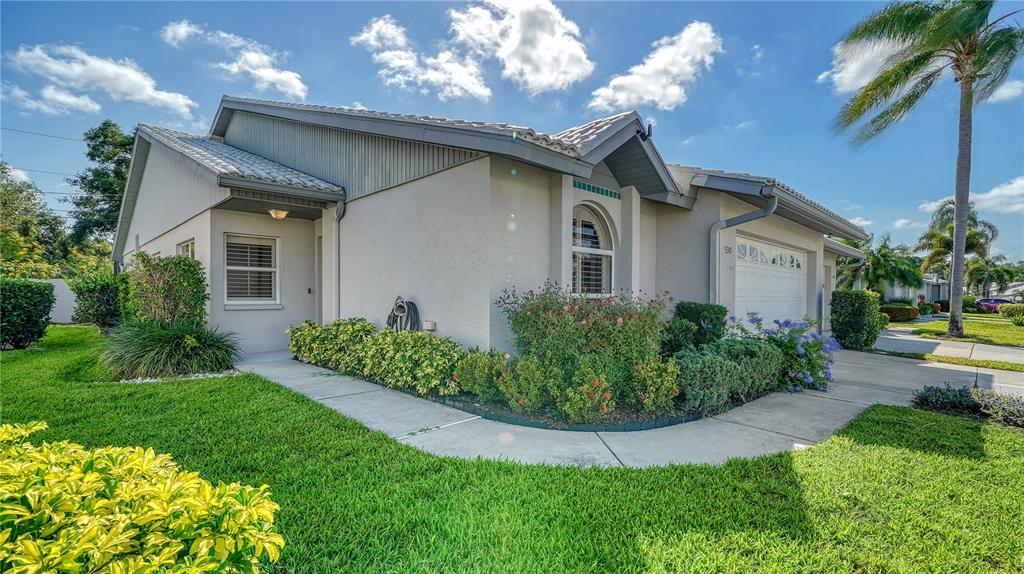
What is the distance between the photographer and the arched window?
25.5 ft

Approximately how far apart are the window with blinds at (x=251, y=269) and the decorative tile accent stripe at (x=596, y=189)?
7.17 meters

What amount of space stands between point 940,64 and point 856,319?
9.21 metres

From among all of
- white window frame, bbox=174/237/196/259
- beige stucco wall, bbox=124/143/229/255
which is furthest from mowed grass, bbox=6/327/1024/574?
white window frame, bbox=174/237/196/259

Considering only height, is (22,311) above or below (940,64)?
below

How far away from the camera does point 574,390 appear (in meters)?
4.77

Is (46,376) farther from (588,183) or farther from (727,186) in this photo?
(727,186)

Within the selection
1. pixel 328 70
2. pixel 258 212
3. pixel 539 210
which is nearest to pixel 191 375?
pixel 258 212

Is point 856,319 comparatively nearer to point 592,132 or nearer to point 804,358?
point 804,358

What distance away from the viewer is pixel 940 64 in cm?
1332

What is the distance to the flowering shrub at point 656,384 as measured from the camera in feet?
16.1

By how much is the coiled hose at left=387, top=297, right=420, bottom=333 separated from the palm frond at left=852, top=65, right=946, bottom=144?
15.9m

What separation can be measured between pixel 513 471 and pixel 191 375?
260 inches

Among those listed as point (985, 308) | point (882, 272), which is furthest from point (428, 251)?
point (985, 308)

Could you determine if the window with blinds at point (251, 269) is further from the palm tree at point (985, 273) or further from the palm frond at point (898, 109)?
the palm tree at point (985, 273)
